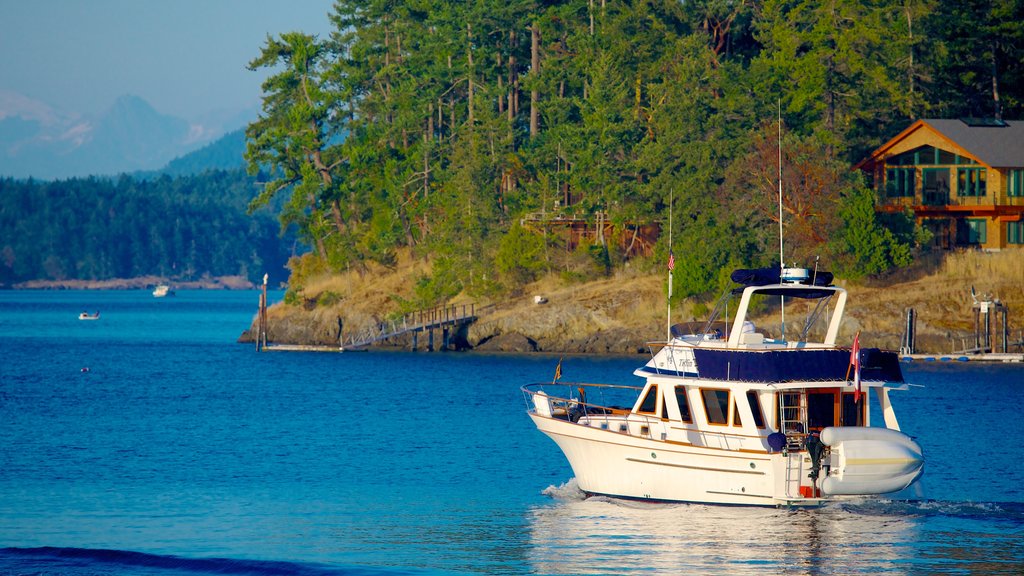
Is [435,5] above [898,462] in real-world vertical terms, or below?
above

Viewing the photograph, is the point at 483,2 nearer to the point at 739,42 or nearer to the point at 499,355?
the point at 739,42

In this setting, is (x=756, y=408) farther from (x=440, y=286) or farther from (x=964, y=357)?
(x=440, y=286)

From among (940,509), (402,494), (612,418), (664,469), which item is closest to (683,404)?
(664,469)

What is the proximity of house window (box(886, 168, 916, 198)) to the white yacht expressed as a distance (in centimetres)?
5258

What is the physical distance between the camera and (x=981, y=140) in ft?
282

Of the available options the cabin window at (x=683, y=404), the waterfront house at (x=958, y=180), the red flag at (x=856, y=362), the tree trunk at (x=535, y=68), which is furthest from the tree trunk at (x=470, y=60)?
the red flag at (x=856, y=362)

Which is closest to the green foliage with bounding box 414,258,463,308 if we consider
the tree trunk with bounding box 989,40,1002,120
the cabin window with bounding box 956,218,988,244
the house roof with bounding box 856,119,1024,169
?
the house roof with bounding box 856,119,1024,169

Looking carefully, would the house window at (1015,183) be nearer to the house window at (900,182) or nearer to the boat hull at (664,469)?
the house window at (900,182)

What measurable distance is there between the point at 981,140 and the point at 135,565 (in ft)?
225

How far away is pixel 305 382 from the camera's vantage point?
73438 millimetres

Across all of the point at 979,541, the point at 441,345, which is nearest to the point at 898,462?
the point at 979,541

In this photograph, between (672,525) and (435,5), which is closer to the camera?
(672,525)

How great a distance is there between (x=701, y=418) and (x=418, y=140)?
3152 inches

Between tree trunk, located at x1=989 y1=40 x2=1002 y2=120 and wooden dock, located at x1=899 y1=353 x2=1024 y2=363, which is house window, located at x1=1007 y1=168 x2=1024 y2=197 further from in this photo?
wooden dock, located at x1=899 y1=353 x2=1024 y2=363
